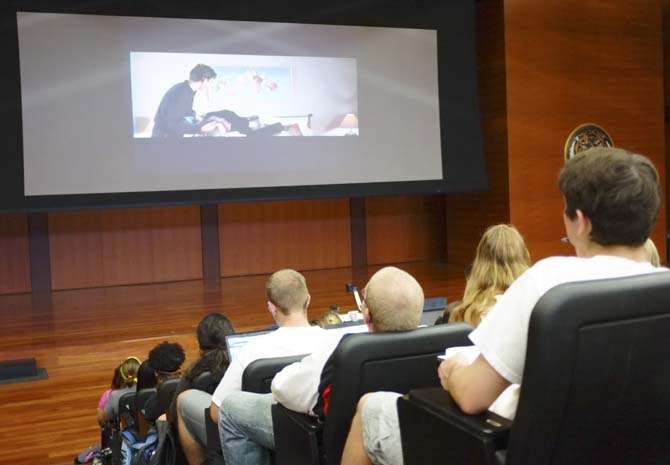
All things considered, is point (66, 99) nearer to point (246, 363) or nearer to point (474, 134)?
point (474, 134)

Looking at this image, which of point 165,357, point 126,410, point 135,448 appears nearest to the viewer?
point 135,448

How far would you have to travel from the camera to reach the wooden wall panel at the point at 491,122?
943 centimetres

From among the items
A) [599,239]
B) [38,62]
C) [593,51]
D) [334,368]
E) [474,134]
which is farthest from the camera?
[593,51]

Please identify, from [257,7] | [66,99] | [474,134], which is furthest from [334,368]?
[474,134]

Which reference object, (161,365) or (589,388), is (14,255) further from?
(589,388)

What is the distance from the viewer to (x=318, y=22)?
8.52 m

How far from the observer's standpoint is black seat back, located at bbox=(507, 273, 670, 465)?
1.30 m

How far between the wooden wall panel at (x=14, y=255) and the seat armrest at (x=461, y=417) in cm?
843

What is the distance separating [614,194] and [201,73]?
7.07 metres

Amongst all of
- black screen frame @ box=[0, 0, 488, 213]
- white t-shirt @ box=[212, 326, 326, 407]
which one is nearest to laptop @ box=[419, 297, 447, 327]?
white t-shirt @ box=[212, 326, 326, 407]

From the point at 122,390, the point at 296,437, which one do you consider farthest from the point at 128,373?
the point at 296,437

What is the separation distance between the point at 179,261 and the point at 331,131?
2.68 m

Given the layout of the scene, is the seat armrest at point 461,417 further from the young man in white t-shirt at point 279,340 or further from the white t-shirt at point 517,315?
the young man in white t-shirt at point 279,340

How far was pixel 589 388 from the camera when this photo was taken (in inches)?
53.2
